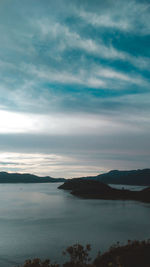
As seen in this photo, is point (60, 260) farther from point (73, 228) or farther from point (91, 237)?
point (73, 228)

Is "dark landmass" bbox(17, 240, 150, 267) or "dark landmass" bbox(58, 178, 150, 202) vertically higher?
"dark landmass" bbox(17, 240, 150, 267)

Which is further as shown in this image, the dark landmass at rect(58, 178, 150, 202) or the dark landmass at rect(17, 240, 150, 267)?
the dark landmass at rect(58, 178, 150, 202)

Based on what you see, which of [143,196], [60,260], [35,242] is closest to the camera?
[60,260]

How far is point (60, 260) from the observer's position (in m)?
31.1

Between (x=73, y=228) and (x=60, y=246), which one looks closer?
(x=60, y=246)

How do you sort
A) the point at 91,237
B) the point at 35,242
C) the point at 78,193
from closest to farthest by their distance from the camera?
the point at 35,242, the point at 91,237, the point at 78,193

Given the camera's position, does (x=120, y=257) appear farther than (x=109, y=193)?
No

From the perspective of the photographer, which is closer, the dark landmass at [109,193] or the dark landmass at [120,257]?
the dark landmass at [120,257]

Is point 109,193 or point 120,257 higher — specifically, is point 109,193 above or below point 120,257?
below

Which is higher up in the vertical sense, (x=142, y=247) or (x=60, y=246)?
(x=142, y=247)

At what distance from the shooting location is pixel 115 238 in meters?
43.5

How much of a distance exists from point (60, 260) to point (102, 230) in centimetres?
2233

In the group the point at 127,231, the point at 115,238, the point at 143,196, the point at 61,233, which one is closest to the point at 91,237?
the point at 115,238

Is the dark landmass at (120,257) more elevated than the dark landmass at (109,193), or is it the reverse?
the dark landmass at (120,257)
